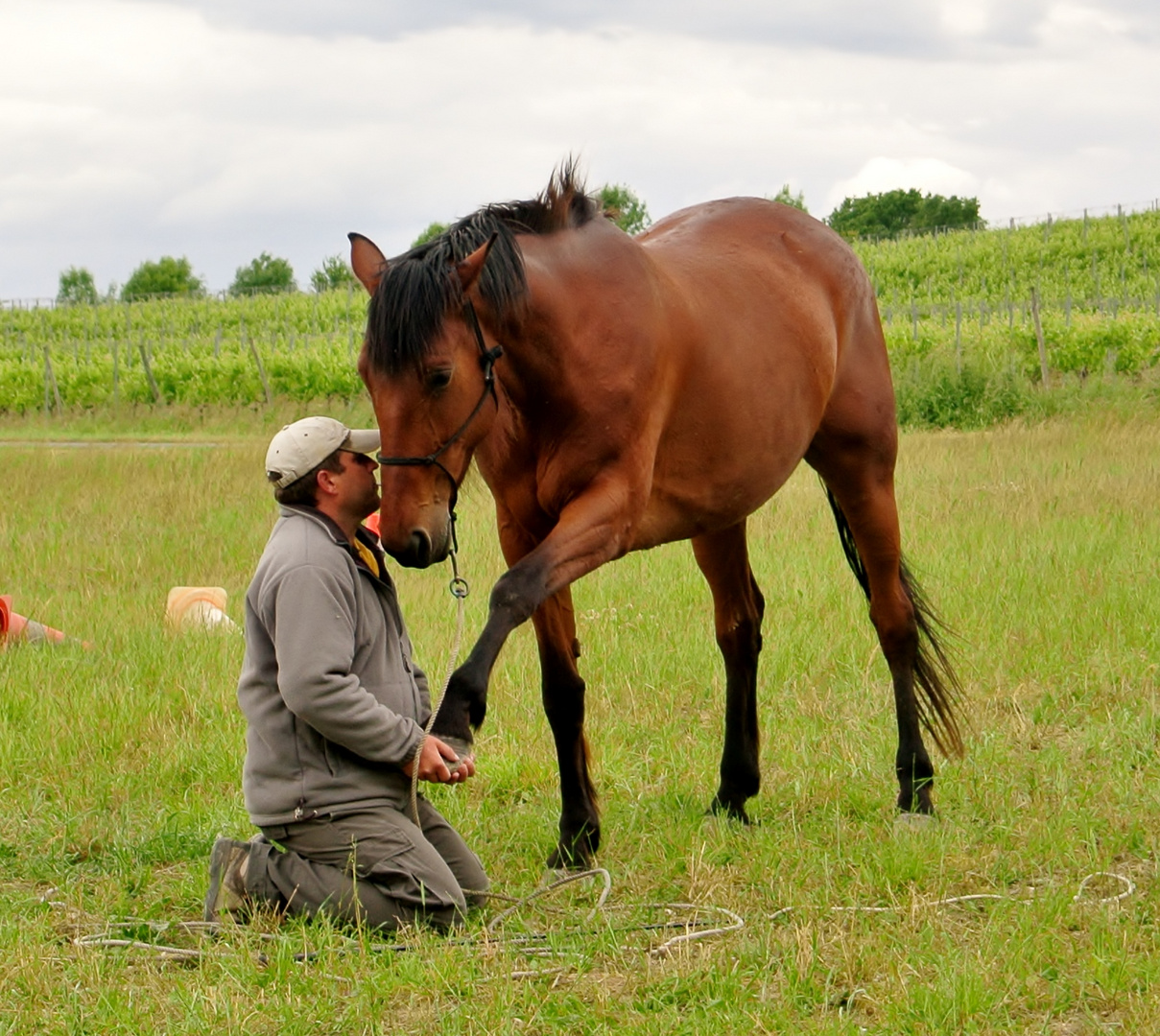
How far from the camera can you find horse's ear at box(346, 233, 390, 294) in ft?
12.8

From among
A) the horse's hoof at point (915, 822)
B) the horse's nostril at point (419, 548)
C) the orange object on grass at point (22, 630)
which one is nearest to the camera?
the horse's nostril at point (419, 548)

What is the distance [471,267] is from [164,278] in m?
84.8

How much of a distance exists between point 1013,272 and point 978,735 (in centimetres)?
3692

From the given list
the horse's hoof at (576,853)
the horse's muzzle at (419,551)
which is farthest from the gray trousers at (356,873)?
the horse's muzzle at (419,551)

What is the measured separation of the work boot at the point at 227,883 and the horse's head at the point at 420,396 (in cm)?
101

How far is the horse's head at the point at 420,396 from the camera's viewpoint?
348 centimetres

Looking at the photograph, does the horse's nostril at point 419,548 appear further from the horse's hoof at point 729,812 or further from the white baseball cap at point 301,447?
the horse's hoof at point 729,812

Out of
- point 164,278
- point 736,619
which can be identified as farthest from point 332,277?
point 736,619

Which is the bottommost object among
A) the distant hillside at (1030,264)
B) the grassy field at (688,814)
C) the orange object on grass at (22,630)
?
the grassy field at (688,814)

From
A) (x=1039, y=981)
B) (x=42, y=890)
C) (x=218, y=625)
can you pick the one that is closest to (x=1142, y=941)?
(x=1039, y=981)

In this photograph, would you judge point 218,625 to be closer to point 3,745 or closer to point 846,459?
point 3,745

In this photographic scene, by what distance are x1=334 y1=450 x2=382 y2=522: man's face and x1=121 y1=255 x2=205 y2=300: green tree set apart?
82642 millimetres

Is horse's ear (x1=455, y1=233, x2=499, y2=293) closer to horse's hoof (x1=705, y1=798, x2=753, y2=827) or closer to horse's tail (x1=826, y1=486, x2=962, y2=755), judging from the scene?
horse's hoof (x1=705, y1=798, x2=753, y2=827)

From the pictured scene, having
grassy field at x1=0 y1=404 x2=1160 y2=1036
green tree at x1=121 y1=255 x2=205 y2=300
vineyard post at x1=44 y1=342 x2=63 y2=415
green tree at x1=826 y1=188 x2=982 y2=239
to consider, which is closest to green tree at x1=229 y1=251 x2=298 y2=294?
green tree at x1=121 y1=255 x2=205 y2=300
